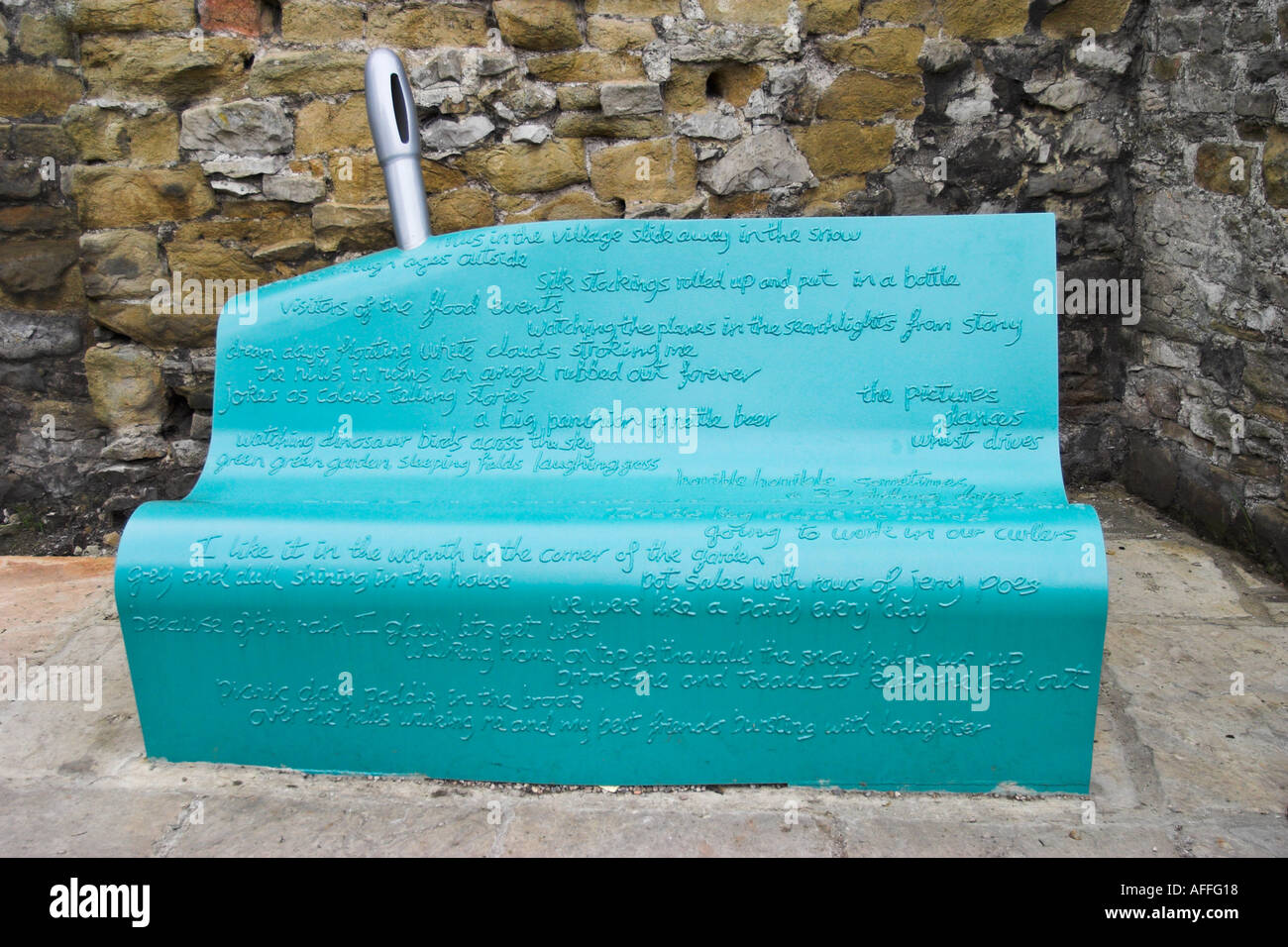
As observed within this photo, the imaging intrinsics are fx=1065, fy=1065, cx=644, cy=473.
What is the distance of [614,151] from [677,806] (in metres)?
2.04

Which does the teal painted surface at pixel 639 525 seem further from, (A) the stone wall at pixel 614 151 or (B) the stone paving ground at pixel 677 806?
(A) the stone wall at pixel 614 151

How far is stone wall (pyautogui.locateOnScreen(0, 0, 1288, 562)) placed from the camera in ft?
10.3

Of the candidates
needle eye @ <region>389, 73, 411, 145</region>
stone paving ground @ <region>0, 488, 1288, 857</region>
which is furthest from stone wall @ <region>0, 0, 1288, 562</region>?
stone paving ground @ <region>0, 488, 1288, 857</region>

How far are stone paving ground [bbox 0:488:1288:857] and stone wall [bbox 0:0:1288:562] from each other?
92 centimetres

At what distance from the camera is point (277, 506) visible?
225 centimetres

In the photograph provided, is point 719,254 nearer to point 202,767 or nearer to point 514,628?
point 514,628

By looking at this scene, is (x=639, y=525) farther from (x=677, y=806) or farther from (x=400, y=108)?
(x=400, y=108)

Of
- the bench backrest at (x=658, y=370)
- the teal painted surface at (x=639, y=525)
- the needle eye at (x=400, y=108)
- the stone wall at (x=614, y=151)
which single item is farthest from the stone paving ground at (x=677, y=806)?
the needle eye at (x=400, y=108)

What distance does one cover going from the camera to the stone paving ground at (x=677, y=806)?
1.97 meters

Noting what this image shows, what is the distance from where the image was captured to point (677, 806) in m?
2.08

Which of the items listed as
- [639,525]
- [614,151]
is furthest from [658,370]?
[614,151]

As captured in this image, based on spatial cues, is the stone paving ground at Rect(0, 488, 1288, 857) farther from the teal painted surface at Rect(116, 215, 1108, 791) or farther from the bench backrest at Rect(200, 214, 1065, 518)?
the bench backrest at Rect(200, 214, 1065, 518)

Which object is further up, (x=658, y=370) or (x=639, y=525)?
(x=658, y=370)

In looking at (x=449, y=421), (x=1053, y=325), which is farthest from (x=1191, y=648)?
(x=449, y=421)
